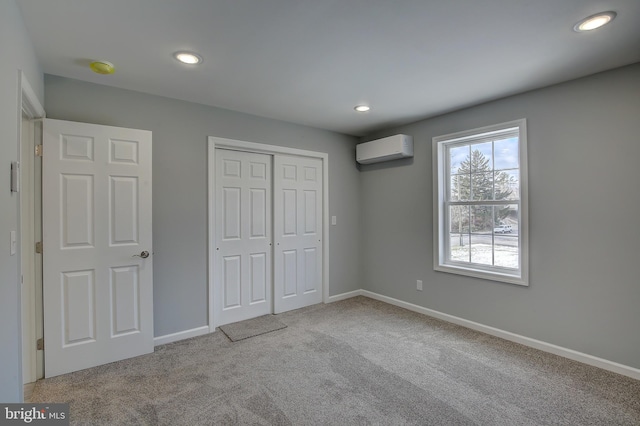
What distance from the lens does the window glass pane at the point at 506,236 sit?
3.03 m

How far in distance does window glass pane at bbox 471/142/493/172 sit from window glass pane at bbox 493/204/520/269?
1.52ft

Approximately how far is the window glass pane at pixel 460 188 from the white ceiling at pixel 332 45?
2.97ft

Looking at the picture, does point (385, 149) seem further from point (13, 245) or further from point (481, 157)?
point (13, 245)

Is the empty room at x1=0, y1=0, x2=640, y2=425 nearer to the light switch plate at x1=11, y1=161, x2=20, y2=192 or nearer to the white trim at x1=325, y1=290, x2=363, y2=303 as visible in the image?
the light switch plate at x1=11, y1=161, x2=20, y2=192

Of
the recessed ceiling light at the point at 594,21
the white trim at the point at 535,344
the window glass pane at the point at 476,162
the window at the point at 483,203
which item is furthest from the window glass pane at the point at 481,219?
the recessed ceiling light at the point at 594,21

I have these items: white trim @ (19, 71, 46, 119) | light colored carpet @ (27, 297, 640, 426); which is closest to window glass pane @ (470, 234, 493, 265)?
light colored carpet @ (27, 297, 640, 426)

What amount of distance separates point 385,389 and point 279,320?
5.47 feet

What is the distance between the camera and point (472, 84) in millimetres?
2697

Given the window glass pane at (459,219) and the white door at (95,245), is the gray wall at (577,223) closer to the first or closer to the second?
the window glass pane at (459,219)

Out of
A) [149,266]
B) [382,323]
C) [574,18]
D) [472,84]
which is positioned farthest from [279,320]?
[574,18]

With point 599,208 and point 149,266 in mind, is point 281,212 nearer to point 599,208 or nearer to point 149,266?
point 149,266

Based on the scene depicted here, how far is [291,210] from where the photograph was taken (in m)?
3.97

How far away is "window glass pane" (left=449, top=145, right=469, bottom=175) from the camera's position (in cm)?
346

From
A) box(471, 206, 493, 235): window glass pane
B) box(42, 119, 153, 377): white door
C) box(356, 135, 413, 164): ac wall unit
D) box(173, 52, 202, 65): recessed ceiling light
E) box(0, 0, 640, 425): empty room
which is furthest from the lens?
box(356, 135, 413, 164): ac wall unit
